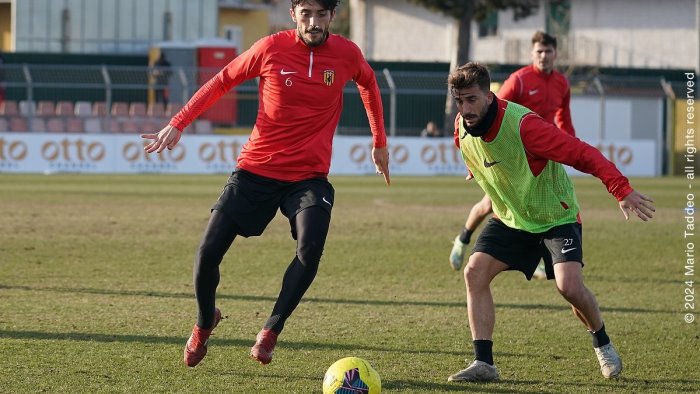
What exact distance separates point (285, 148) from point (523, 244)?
1.45 m

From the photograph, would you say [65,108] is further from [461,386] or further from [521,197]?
[461,386]

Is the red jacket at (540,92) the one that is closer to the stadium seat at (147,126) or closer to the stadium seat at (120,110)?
Answer: the stadium seat at (147,126)

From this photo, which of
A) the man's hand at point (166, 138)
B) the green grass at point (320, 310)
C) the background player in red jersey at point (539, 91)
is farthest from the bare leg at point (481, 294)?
the background player in red jersey at point (539, 91)

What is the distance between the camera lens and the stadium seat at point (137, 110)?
3089 centimetres

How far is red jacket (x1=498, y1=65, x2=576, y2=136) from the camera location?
37.1 ft

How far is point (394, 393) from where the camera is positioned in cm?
633

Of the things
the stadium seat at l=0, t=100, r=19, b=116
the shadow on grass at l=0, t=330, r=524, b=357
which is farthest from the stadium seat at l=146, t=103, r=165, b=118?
the shadow on grass at l=0, t=330, r=524, b=357

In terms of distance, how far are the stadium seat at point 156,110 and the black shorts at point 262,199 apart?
24.7 m

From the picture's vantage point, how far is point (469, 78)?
6.41 m

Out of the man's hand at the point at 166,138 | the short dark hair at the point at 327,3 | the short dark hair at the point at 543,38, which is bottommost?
the man's hand at the point at 166,138

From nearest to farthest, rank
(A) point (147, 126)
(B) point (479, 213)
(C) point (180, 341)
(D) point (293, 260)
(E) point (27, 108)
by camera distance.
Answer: (D) point (293, 260) < (C) point (180, 341) < (B) point (479, 213) < (E) point (27, 108) < (A) point (147, 126)

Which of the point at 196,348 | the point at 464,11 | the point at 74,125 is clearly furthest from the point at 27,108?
the point at 196,348

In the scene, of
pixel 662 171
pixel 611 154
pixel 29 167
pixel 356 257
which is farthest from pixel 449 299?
pixel 662 171

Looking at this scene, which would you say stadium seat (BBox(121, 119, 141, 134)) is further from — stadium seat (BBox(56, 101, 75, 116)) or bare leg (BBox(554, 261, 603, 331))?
bare leg (BBox(554, 261, 603, 331))
